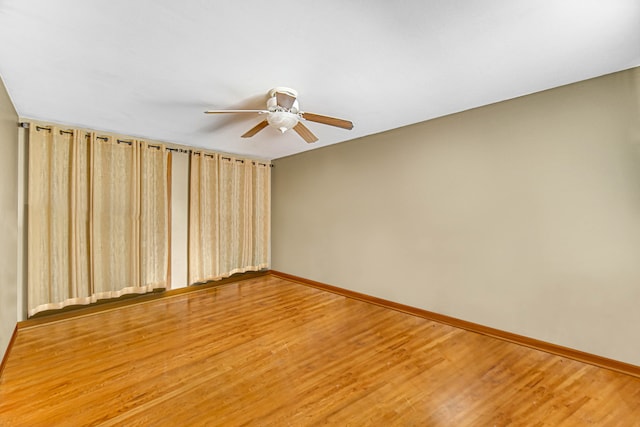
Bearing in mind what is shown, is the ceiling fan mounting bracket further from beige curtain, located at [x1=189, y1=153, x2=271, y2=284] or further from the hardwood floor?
beige curtain, located at [x1=189, y1=153, x2=271, y2=284]

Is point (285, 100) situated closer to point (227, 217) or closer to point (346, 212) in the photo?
point (346, 212)

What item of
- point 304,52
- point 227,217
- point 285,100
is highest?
point 304,52

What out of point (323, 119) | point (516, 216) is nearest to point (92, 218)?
point (323, 119)

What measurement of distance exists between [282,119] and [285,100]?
0.59ft

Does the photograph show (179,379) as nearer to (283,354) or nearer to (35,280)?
(283,354)

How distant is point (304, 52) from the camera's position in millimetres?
1837

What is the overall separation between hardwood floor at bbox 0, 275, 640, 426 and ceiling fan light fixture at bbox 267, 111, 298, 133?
202 centimetres

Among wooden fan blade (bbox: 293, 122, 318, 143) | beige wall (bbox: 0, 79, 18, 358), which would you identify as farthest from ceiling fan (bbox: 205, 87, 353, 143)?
beige wall (bbox: 0, 79, 18, 358)

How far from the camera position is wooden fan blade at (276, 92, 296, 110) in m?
2.22

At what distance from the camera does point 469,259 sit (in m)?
2.95

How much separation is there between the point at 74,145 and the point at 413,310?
4451 mm

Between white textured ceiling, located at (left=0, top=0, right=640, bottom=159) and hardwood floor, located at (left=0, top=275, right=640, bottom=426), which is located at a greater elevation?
white textured ceiling, located at (left=0, top=0, right=640, bottom=159)

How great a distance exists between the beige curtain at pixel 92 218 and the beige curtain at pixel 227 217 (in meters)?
0.46

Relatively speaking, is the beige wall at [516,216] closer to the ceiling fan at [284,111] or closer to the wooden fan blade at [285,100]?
the ceiling fan at [284,111]
